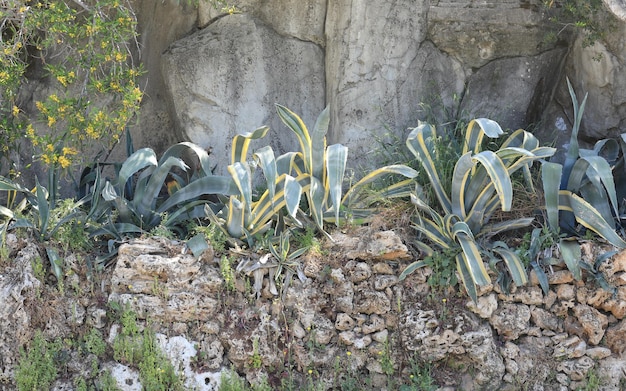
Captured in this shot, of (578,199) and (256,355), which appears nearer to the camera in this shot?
(256,355)

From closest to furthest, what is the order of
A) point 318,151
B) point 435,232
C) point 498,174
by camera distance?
point 498,174 < point 435,232 < point 318,151

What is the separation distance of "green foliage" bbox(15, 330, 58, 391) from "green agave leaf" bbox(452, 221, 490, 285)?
7.74 ft

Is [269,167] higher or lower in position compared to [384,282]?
higher

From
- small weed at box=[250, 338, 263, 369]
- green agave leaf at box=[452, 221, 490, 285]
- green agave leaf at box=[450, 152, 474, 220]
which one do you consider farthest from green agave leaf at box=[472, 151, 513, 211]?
small weed at box=[250, 338, 263, 369]

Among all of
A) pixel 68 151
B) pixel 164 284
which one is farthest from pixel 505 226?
pixel 68 151

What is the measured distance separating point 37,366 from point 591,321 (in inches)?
123

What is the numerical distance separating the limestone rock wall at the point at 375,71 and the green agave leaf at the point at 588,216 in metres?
1.03

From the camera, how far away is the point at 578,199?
18.5ft

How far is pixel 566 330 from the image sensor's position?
5.59 m

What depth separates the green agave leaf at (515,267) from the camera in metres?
5.48

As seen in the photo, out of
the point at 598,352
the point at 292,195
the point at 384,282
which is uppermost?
the point at 292,195

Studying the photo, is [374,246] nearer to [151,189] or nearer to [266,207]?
[266,207]

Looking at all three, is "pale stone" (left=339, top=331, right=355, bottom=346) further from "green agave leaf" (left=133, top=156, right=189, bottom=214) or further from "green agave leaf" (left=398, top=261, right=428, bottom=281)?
"green agave leaf" (left=133, top=156, right=189, bottom=214)

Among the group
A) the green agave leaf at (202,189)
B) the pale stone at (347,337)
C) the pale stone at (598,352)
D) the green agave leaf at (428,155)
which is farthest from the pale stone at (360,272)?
the pale stone at (598,352)
